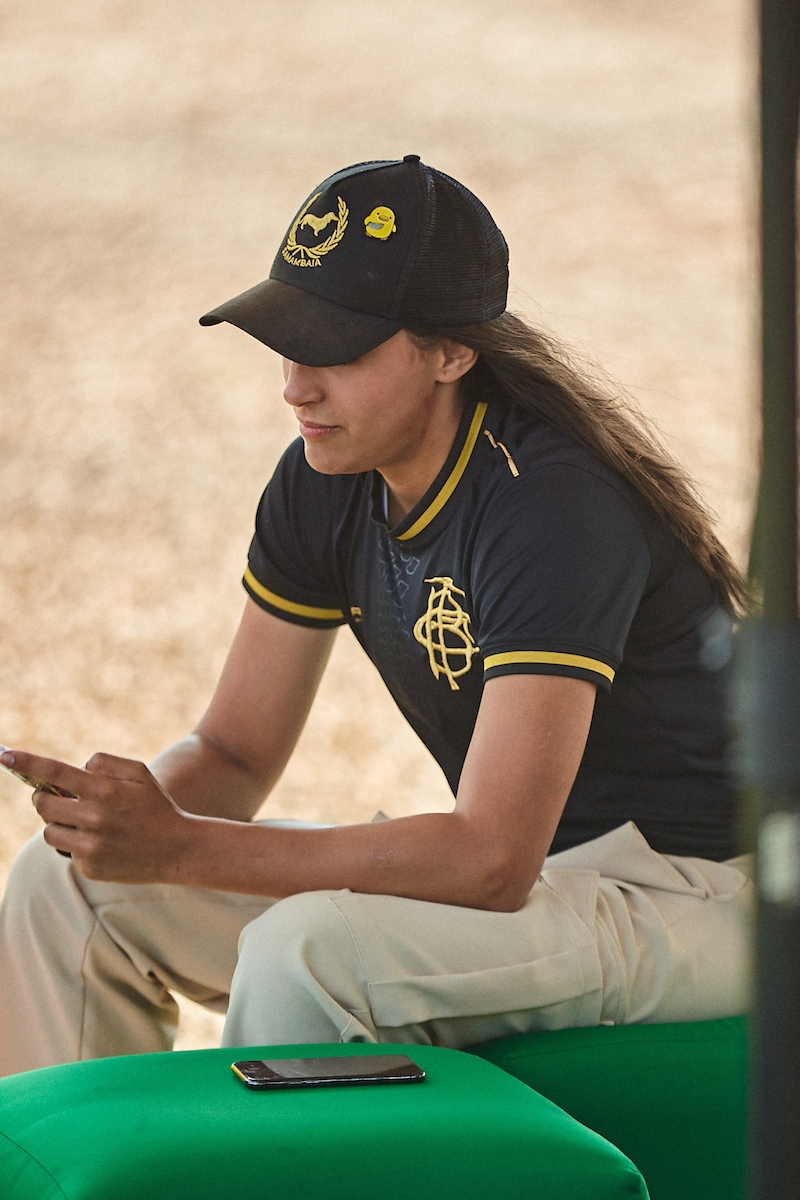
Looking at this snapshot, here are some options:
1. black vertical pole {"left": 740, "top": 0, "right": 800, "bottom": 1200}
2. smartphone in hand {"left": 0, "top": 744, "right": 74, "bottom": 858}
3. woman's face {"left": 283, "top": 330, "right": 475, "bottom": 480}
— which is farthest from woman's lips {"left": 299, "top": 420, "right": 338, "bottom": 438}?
black vertical pole {"left": 740, "top": 0, "right": 800, "bottom": 1200}

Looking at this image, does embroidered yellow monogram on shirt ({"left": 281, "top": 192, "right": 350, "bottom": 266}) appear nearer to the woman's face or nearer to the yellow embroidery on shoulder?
the woman's face

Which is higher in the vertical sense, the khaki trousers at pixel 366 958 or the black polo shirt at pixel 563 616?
the black polo shirt at pixel 563 616

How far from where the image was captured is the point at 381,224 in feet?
5.86

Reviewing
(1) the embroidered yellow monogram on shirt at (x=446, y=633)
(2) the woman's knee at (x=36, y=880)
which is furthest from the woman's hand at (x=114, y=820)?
(1) the embroidered yellow monogram on shirt at (x=446, y=633)

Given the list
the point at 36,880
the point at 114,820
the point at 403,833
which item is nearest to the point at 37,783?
the point at 114,820

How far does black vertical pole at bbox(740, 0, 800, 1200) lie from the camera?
61cm

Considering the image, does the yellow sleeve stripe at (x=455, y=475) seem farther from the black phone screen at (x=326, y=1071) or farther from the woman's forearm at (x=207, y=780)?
the black phone screen at (x=326, y=1071)

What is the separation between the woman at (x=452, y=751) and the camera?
1.61m

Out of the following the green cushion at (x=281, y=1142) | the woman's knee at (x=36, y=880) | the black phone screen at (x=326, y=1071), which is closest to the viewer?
the green cushion at (x=281, y=1142)

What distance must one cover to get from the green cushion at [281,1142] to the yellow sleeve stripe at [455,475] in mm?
683

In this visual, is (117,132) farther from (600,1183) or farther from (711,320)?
(600,1183)

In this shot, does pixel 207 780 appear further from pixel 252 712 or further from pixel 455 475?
pixel 455 475

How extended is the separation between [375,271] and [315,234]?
10 cm

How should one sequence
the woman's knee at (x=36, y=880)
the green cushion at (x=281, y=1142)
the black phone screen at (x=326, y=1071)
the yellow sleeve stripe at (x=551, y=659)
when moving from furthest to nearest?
the woman's knee at (x=36, y=880) → the yellow sleeve stripe at (x=551, y=659) → the black phone screen at (x=326, y=1071) → the green cushion at (x=281, y=1142)
